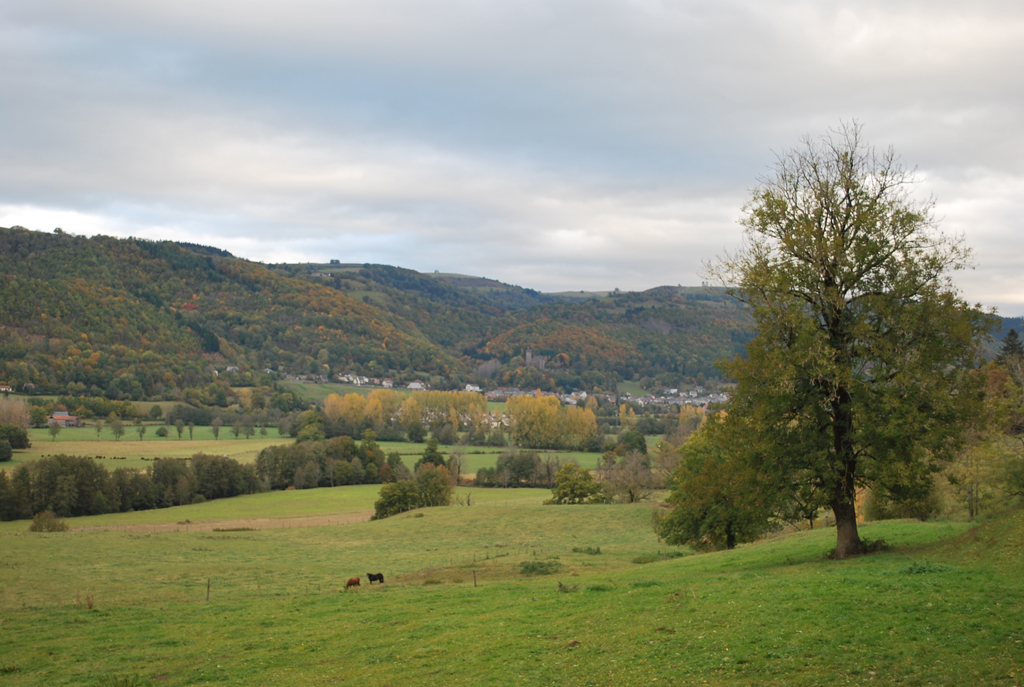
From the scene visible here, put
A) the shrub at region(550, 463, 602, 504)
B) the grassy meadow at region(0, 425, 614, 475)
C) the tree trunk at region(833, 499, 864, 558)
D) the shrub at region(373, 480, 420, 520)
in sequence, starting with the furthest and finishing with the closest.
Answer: the grassy meadow at region(0, 425, 614, 475) → the shrub at region(550, 463, 602, 504) → the shrub at region(373, 480, 420, 520) → the tree trunk at region(833, 499, 864, 558)

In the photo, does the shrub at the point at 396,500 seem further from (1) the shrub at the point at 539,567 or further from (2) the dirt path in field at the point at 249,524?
(1) the shrub at the point at 539,567

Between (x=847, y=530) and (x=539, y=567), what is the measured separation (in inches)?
585

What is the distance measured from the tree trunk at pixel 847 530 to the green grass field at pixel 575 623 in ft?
3.24

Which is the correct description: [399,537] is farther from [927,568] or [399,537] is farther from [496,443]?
[496,443]

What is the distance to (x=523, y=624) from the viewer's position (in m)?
16.6

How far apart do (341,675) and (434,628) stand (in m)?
4.00

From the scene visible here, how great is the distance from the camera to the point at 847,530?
68.7ft

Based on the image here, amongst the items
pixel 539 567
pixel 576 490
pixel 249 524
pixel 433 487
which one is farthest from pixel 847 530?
pixel 433 487

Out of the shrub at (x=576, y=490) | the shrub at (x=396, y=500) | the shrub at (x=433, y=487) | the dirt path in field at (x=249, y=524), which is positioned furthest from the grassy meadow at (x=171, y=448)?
the shrub at (x=576, y=490)

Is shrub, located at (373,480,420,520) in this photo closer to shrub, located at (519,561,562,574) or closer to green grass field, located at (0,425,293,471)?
green grass field, located at (0,425,293,471)

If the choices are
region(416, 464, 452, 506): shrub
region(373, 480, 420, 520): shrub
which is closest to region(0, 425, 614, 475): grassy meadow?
region(416, 464, 452, 506): shrub

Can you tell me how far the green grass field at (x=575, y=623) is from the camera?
463 inches

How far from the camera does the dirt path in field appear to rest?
2405 inches

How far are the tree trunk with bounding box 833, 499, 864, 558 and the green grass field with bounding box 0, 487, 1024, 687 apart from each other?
3.24 ft
